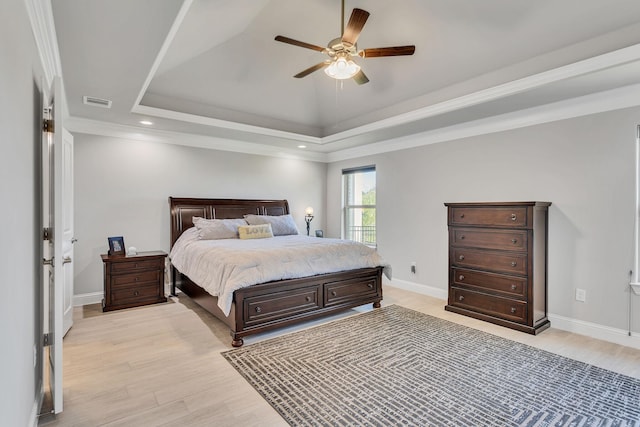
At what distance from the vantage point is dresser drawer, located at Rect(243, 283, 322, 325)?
10.3 feet

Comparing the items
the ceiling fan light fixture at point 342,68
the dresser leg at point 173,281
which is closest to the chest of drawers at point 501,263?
the ceiling fan light fixture at point 342,68

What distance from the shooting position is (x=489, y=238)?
372 cm

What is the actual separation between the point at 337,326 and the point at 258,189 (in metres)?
3.09

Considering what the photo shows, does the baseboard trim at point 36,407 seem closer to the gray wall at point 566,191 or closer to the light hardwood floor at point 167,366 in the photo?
the light hardwood floor at point 167,366

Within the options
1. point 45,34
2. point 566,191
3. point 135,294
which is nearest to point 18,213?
point 45,34

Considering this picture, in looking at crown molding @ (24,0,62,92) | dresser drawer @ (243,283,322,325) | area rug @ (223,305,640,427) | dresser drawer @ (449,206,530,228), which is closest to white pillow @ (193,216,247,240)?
dresser drawer @ (243,283,322,325)

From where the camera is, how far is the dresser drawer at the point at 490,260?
3.49 meters

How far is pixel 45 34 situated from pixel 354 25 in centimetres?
208

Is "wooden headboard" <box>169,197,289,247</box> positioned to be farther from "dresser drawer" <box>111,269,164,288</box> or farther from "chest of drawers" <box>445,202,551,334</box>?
"chest of drawers" <box>445,202,551,334</box>

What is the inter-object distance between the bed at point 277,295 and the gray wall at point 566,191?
1416mm

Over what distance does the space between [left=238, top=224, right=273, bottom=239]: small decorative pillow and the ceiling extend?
1.40 metres

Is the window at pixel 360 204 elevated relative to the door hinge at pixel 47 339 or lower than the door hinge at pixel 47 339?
elevated

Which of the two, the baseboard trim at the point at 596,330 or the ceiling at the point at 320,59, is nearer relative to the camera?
the ceiling at the point at 320,59

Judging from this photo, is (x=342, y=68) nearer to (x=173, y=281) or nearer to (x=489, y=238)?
(x=489, y=238)
